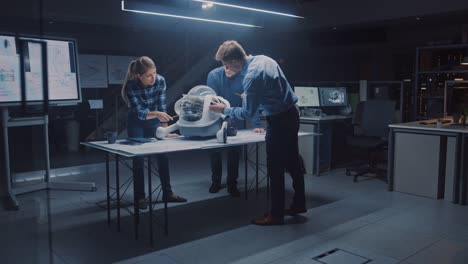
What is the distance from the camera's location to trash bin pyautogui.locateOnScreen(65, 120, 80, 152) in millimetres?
6871

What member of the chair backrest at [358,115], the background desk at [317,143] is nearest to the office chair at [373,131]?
the background desk at [317,143]

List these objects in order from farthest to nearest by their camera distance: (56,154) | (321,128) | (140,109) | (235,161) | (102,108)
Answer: (102,108) → (56,154) → (321,128) → (235,161) → (140,109)

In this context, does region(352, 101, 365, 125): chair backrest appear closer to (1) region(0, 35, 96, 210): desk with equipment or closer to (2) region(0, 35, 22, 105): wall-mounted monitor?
(1) region(0, 35, 96, 210): desk with equipment

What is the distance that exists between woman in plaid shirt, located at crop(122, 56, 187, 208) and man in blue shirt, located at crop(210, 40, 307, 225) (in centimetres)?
63

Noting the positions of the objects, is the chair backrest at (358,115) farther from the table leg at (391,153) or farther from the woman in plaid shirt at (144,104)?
the woman in plaid shirt at (144,104)

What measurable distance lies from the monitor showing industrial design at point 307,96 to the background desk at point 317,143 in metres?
0.35

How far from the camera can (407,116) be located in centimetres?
695

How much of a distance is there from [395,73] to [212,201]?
712cm

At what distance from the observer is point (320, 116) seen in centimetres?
551

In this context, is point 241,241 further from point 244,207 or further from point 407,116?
point 407,116

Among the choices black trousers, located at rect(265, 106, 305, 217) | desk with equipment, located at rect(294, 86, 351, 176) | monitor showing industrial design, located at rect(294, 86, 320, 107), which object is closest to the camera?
black trousers, located at rect(265, 106, 305, 217)

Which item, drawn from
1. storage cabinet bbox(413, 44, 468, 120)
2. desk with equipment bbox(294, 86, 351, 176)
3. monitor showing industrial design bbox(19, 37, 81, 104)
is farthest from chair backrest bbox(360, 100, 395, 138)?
monitor showing industrial design bbox(19, 37, 81, 104)

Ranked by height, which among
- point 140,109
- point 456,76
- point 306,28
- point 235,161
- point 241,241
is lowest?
point 241,241

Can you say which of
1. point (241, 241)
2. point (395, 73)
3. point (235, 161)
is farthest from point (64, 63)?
point (395, 73)
